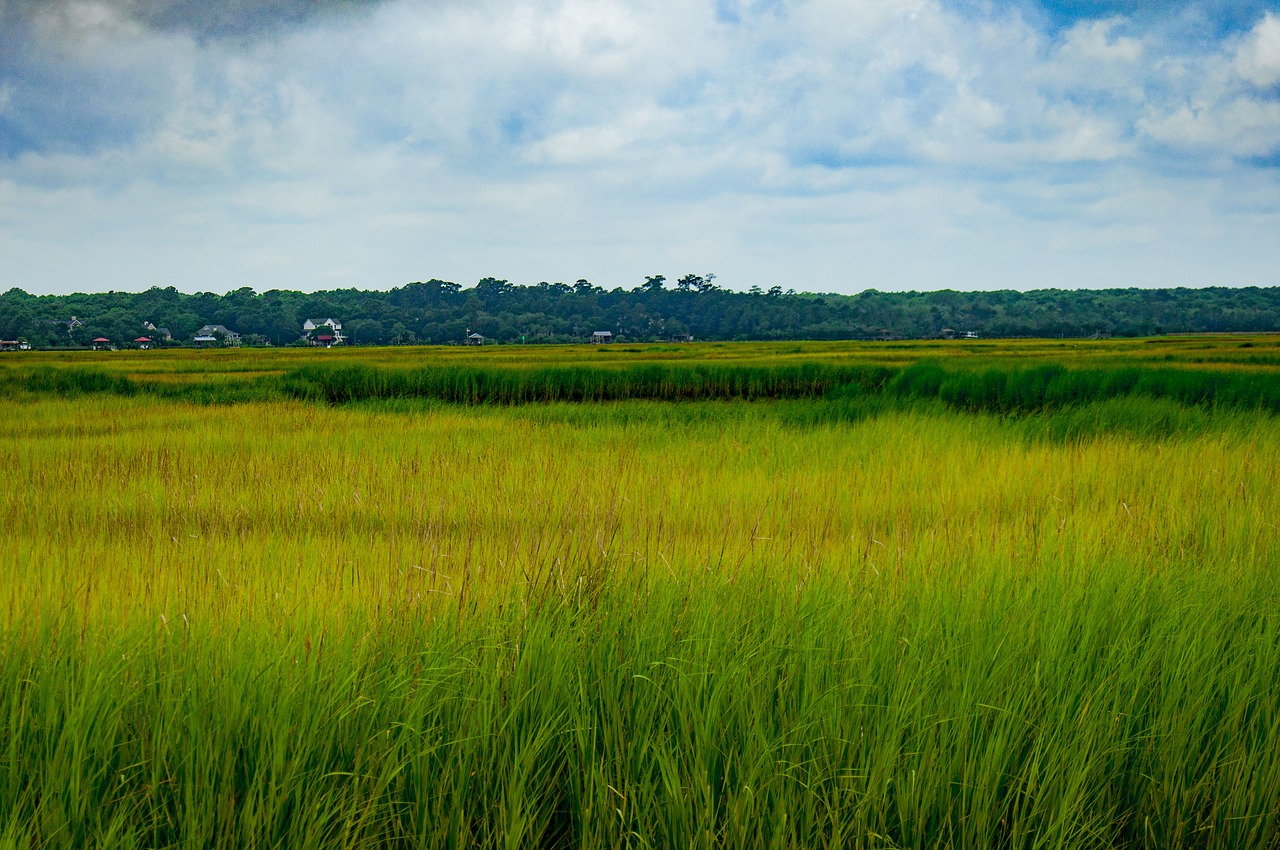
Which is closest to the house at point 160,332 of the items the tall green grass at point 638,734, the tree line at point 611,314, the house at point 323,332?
the tree line at point 611,314

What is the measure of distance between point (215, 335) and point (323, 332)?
56.2 feet

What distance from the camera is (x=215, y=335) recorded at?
9762 cm

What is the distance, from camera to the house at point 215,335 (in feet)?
311

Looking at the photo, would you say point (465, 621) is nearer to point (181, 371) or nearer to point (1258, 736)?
point (1258, 736)

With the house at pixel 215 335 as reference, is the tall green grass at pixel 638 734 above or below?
below

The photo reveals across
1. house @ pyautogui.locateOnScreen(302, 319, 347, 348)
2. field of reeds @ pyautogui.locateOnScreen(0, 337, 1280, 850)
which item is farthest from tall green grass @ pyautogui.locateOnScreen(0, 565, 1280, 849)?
house @ pyautogui.locateOnScreen(302, 319, 347, 348)

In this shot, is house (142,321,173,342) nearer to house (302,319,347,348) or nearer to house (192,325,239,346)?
house (192,325,239,346)

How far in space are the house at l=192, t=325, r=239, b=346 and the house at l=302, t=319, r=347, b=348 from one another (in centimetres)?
939

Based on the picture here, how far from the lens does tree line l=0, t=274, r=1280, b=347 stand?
96.7 meters

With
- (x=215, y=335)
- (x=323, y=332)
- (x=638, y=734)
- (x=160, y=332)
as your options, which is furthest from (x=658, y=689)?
(x=323, y=332)

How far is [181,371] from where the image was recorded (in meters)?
26.9

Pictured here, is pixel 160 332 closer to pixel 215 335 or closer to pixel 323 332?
pixel 215 335

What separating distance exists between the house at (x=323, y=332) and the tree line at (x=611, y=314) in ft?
4.20

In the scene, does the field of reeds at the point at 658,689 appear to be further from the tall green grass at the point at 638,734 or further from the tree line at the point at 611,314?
the tree line at the point at 611,314
